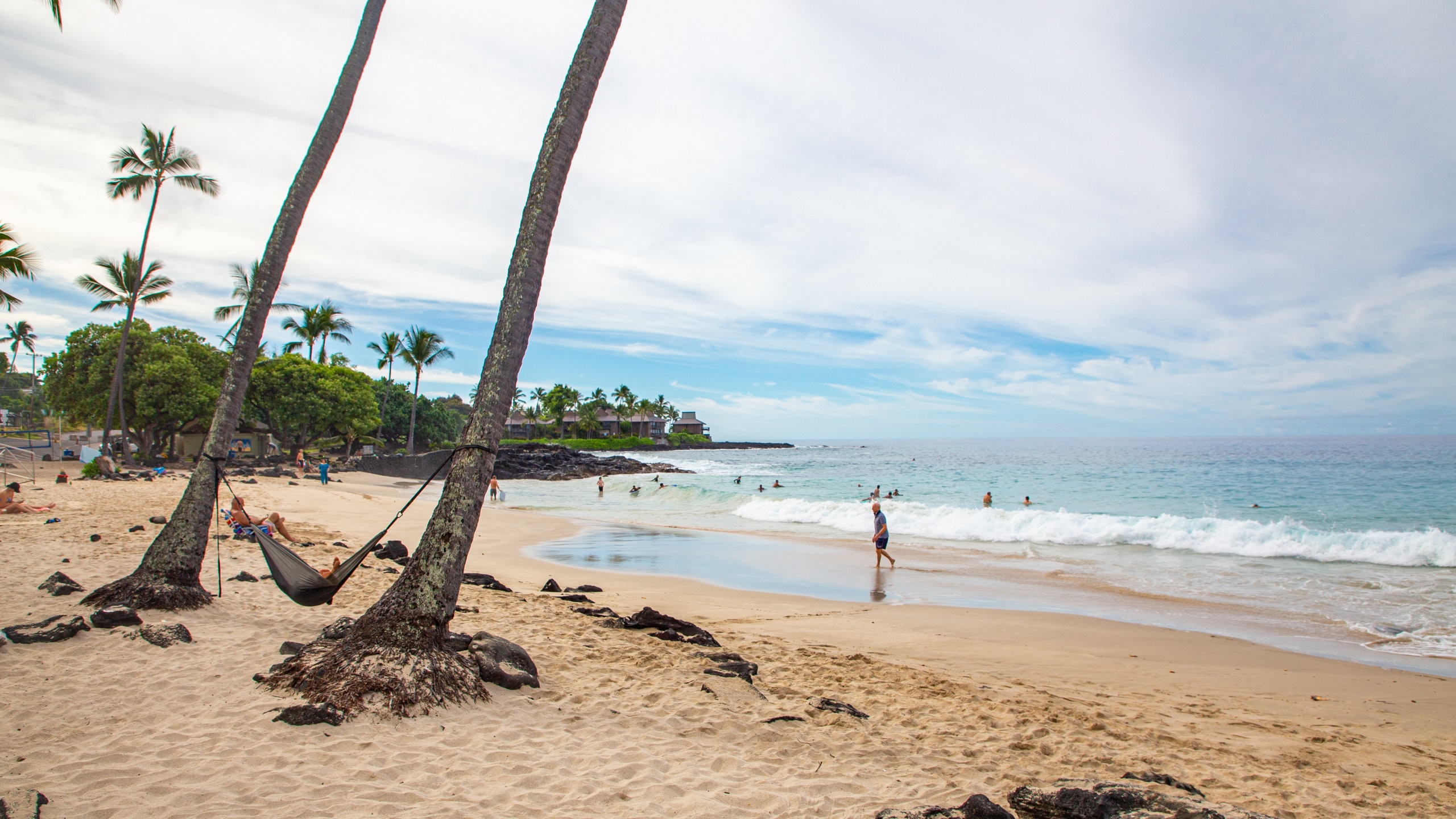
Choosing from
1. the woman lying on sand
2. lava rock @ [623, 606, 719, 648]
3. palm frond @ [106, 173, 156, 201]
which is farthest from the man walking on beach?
palm frond @ [106, 173, 156, 201]

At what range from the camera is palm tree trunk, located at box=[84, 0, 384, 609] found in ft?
20.8

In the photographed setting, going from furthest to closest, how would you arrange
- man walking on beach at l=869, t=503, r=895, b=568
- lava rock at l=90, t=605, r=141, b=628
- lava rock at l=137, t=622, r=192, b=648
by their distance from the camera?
man walking on beach at l=869, t=503, r=895, b=568 → lava rock at l=90, t=605, r=141, b=628 → lava rock at l=137, t=622, r=192, b=648

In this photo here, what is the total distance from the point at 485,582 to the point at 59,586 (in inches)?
169

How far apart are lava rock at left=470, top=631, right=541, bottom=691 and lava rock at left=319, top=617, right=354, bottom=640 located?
0.94 meters

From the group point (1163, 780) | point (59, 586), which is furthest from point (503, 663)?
point (59, 586)

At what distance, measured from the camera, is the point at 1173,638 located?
27.8 feet

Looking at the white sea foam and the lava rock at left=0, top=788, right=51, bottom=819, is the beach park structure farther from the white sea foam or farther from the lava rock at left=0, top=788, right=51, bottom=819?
the lava rock at left=0, top=788, right=51, bottom=819

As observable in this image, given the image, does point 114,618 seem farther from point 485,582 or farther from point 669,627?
point 669,627

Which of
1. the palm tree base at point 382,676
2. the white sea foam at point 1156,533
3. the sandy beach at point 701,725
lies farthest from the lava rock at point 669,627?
the white sea foam at point 1156,533

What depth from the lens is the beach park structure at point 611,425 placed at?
95000 mm

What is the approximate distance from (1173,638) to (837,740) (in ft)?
20.4

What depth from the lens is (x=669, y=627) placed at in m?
7.22

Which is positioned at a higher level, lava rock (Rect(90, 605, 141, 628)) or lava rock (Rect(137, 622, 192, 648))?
lava rock (Rect(90, 605, 141, 628))

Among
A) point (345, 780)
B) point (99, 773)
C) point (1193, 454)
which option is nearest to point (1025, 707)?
point (345, 780)
